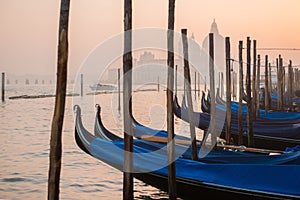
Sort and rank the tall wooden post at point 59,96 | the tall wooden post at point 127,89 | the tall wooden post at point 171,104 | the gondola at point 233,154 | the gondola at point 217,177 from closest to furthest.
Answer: the tall wooden post at point 59,96 → the tall wooden post at point 127,89 → the gondola at point 217,177 → the tall wooden post at point 171,104 → the gondola at point 233,154

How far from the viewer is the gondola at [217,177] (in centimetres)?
447

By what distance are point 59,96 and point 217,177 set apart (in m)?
2.10

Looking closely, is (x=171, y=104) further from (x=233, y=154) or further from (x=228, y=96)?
(x=228, y=96)

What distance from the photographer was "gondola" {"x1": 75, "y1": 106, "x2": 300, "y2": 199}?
4.47 m

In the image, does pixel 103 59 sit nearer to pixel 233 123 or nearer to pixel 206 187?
pixel 206 187

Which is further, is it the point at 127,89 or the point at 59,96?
the point at 127,89

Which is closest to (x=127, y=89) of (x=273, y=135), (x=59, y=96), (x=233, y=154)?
(x=59, y=96)

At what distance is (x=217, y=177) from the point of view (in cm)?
488

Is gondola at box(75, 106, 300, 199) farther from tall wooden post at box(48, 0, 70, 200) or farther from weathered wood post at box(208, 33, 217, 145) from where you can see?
weathered wood post at box(208, 33, 217, 145)

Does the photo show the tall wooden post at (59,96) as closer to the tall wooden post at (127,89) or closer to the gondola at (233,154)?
the tall wooden post at (127,89)

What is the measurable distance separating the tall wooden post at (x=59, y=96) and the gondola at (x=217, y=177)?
134 centimetres

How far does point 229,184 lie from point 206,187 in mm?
285

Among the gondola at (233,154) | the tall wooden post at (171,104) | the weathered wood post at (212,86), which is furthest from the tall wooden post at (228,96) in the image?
the tall wooden post at (171,104)

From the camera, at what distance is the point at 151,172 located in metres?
5.48
